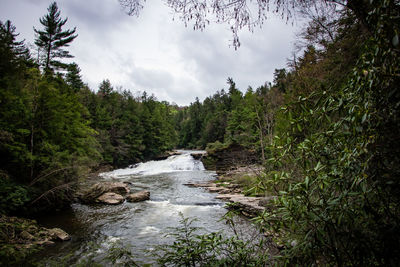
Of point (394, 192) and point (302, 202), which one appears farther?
point (302, 202)

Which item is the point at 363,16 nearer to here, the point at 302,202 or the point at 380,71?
the point at 380,71

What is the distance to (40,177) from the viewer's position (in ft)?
28.0

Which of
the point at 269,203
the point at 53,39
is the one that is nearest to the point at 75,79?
the point at 53,39

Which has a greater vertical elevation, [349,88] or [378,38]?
[378,38]

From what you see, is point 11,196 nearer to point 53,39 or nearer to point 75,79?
point 53,39

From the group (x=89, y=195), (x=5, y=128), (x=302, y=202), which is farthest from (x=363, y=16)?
(x=89, y=195)

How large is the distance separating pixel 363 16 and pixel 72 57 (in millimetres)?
22445

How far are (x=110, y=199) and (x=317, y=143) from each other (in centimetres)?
1160

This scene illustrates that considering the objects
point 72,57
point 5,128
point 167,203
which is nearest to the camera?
point 5,128

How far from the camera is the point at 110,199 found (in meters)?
11.0

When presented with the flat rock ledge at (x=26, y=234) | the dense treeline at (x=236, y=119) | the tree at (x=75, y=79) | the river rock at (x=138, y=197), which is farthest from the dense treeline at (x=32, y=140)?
the tree at (x=75, y=79)

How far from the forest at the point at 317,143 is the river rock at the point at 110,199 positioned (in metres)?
1.50

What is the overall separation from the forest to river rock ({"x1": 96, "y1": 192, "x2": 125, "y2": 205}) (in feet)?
4.92

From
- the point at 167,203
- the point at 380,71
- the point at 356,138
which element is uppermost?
the point at 380,71
